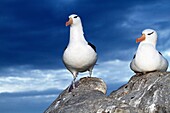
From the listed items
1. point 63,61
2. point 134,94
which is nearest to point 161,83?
point 134,94

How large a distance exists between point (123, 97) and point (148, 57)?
196 cm

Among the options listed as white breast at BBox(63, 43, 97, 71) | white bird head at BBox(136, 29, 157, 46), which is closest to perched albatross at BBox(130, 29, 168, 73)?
white bird head at BBox(136, 29, 157, 46)

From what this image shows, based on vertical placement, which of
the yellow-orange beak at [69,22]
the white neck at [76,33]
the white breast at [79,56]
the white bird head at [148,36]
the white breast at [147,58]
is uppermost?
the yellow-orange beak at [69,22]

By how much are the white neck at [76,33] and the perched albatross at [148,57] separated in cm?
222

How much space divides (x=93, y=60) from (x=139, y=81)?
2.09 m

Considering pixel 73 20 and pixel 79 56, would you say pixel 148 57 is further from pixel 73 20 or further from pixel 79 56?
pixel 73 20

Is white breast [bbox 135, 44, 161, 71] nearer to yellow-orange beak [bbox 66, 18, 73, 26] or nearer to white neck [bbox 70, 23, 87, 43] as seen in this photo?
white neck [bbox 70, 23, 87, 43]

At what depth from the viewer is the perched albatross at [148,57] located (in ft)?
47.8

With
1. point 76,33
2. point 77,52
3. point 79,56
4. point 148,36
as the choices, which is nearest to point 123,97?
point 79,56

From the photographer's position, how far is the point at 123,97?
13.7 meters

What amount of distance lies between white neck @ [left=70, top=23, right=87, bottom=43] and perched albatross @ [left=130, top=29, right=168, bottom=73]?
2223mm

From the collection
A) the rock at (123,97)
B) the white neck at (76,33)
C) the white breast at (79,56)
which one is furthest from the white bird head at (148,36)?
the white neck at (76,33)

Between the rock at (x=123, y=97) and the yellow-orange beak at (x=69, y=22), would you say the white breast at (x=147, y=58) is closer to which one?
the rock at (x=123, y=97)

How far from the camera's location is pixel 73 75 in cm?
1565
